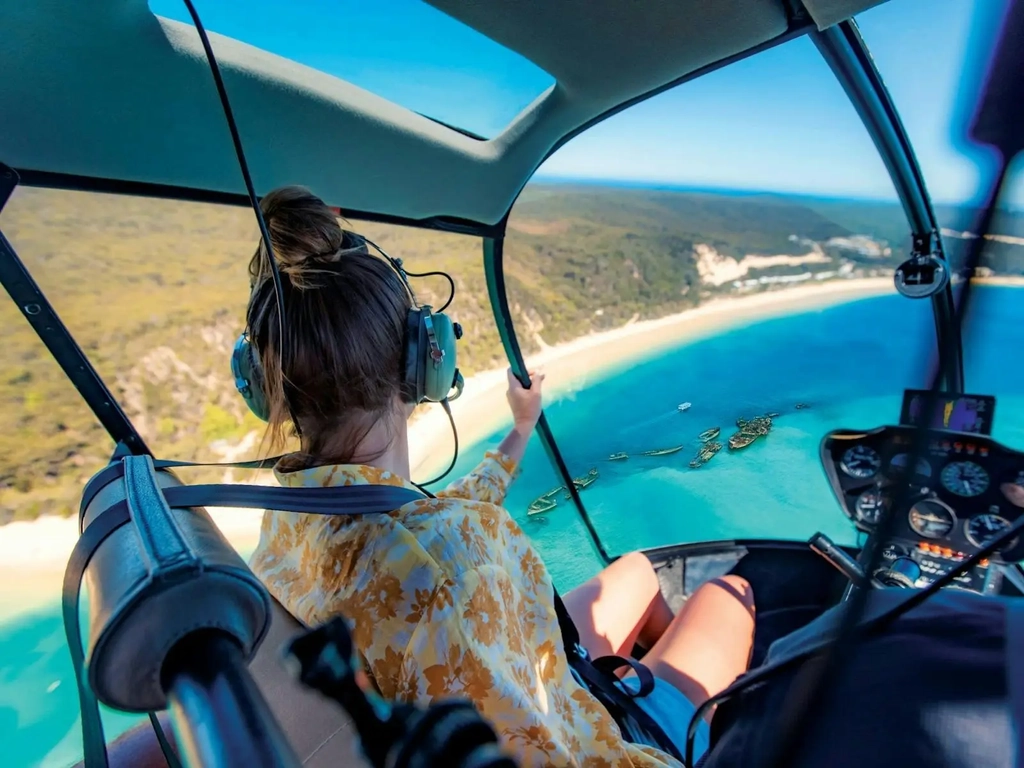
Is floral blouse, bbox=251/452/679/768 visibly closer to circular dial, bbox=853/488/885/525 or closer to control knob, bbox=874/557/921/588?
control knob, bbox=874/557/921/588

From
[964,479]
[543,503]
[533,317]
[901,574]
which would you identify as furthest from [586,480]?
[964,479]

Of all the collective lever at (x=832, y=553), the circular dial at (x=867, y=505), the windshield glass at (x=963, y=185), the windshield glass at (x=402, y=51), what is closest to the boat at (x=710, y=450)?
the circular dial at (x=867, y=505)

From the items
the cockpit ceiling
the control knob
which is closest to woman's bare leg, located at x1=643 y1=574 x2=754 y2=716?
the control knob

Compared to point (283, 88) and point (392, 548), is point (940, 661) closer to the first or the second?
point (392, 548)

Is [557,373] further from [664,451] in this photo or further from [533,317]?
[664,451]

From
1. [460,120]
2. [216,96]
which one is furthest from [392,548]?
[460,120]

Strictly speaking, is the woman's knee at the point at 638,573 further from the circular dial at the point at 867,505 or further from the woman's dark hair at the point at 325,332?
the woman's dark hair at the point at 325,332
